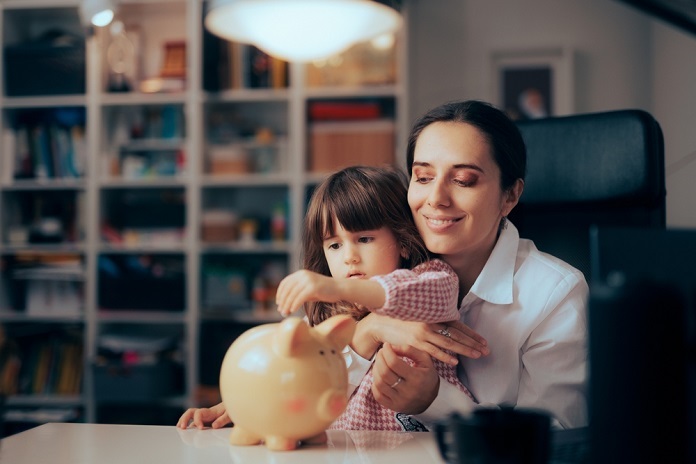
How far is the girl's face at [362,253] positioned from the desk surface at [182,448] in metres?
0.32

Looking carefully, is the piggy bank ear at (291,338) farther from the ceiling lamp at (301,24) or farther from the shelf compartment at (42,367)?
the shelf compartment at (42,367)

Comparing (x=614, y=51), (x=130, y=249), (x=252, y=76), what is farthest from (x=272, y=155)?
(x=614, y=51)

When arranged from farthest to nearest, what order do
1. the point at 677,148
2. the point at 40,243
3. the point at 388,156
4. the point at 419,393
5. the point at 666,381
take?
the point at 40,243 < the point at 388,156 < the point at 677,148 < the point at 419,393 < the point at 666,381

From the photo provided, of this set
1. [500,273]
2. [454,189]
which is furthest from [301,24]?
[500,273]

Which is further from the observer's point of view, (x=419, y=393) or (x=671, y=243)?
(x=419, y=393)

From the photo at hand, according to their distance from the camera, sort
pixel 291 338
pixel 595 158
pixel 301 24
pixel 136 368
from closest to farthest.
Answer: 1. pixel 291 338
2. pixel 595 158
3. pixel 301 24
4. pixel 136 368

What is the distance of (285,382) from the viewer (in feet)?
2.72

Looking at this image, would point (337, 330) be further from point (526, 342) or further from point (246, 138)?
point (246, 138)

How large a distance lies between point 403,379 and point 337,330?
24 centimetres

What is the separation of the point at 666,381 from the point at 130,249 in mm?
3189

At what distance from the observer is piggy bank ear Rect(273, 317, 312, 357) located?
82 centimetres

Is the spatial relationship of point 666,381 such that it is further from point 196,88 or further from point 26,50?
point 26,50

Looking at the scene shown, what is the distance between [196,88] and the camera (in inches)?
137

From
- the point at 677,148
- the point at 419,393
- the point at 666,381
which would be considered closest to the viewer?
the point at 666,381
